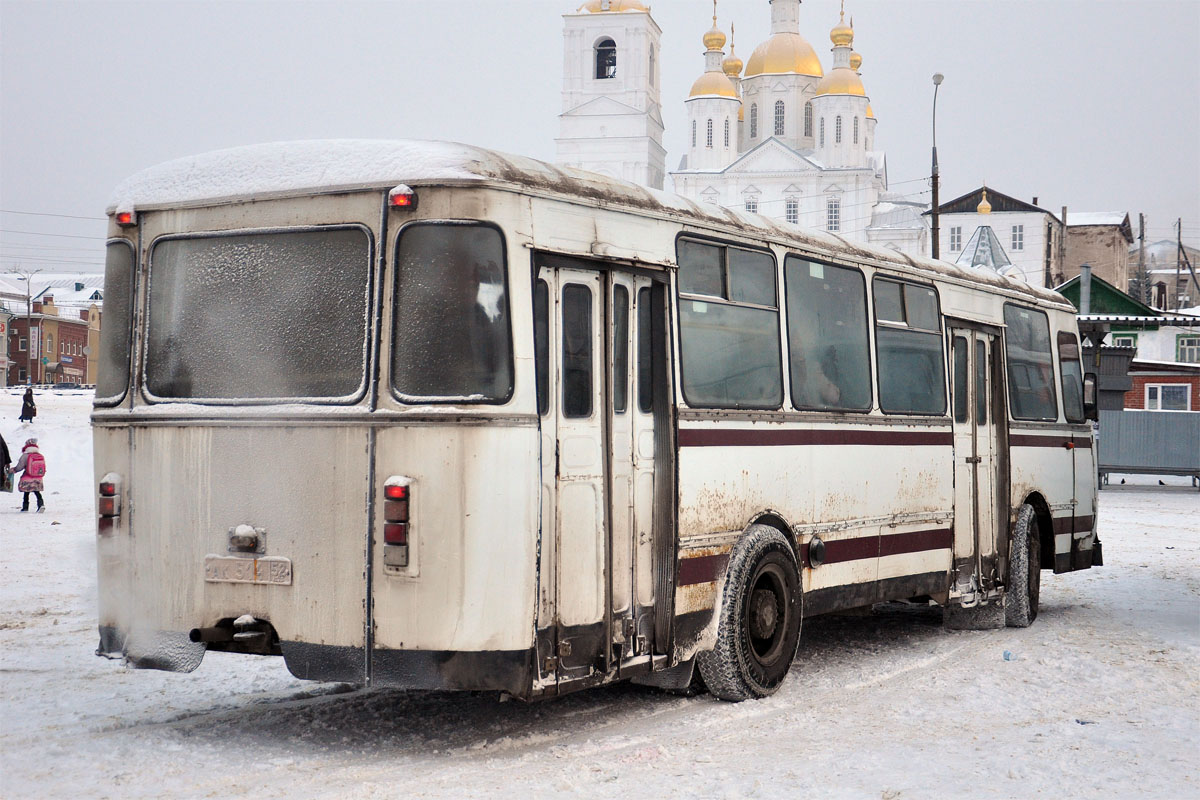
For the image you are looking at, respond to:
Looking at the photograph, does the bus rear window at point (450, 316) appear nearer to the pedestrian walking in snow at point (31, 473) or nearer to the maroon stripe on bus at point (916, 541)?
the maroon stripe on bus at point (916, 541)

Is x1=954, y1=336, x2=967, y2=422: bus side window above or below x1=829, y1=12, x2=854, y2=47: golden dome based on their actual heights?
below

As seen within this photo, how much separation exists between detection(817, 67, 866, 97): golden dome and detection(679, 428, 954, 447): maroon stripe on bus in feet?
345

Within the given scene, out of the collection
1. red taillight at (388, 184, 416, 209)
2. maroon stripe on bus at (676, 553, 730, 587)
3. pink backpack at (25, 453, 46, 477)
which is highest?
red taillight at (388, 184, 416, 209)

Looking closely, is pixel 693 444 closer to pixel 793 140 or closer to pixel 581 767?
pixel 581 767

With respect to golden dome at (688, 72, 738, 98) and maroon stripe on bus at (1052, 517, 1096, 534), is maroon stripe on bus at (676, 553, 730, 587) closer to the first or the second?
maroon stripe on bus at (1052, 517, 1096, 534)

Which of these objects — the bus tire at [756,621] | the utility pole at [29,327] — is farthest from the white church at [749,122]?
the bus tire at [756,621]

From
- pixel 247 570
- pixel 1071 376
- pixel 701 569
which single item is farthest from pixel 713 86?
pixel 247 570

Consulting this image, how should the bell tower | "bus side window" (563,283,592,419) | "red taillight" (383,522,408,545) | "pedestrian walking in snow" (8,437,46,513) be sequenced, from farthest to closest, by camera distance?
the bell tower → "pedestrian walking in snow" (8,437,46,513) → "bus side window" (563,283,592,419) → "red taillight" (383,522,408,545)

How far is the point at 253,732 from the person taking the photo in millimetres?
7324

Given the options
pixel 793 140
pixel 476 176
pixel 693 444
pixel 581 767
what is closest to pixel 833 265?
pixel 693 444

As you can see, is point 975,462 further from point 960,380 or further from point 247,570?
point 247,570

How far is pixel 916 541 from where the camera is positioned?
10.8 meters

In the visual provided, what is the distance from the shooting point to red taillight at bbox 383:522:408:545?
6.54 m

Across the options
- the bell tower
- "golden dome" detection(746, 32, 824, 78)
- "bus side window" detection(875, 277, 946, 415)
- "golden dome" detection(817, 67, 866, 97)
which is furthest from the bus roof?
"golden dome" detection(746, 32, 824, 78)
